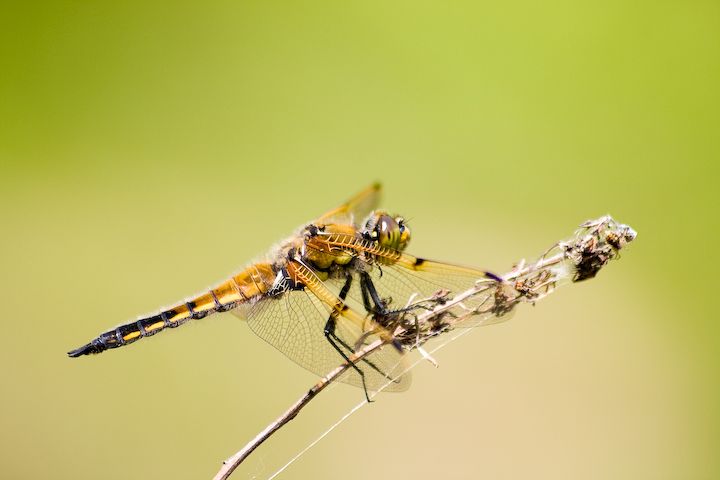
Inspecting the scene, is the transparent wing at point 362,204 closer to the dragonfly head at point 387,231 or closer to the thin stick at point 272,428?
the dragonfly head at point 387,231

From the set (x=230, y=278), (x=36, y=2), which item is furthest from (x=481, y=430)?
(x=36, y=2)

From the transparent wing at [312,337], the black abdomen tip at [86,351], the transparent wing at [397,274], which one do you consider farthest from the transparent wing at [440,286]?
the black abdomen tip at [86,351]

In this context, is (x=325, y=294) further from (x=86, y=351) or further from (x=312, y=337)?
(x=86, y=351)

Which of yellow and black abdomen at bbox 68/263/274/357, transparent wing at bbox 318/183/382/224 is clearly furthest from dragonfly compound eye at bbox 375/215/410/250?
transparent wing at bbox 318/183/382/224

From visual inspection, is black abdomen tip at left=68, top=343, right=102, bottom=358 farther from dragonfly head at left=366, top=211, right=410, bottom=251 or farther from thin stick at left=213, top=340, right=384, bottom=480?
dragonfly head at left=366, top=211, right=410, bottom=251

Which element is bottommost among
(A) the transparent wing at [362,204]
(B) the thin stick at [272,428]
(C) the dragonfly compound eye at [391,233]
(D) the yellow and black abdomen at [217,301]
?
(B) the thin stick at [272,428]

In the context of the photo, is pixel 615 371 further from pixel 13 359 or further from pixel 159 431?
pixel 13 359

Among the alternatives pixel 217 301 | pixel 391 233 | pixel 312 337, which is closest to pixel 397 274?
pixel 391 233
